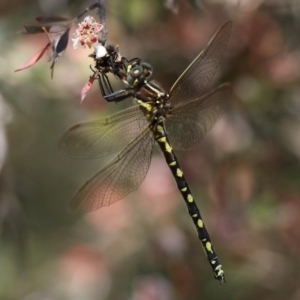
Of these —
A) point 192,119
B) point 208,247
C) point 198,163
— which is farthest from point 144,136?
point 198,163

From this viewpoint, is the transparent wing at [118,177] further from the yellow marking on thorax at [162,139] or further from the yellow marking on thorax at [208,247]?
the yellow marking on thorax at [208,247]

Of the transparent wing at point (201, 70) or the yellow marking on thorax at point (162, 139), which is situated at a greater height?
the transparent wing at point (201, 70)

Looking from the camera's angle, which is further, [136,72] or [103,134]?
[103,134]

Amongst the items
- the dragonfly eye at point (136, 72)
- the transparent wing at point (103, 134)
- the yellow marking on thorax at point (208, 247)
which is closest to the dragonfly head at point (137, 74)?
the dragonfly eye at point (136, 72)

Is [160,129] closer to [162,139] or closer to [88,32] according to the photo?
[162,139]

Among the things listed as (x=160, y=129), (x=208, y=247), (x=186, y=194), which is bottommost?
(x=208, y=247)

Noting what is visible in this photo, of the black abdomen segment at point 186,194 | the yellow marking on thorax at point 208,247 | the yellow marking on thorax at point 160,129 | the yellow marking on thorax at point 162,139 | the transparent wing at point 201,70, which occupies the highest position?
the transparent wing at point 201,70

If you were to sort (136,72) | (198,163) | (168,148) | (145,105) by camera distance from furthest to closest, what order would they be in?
(198,163) < (168,148) < (145,105) < (136,72)

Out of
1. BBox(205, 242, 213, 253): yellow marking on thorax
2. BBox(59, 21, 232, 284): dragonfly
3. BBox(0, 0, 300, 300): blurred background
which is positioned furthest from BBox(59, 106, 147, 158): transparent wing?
BBox(0, 0, 300, 300): blurred background
